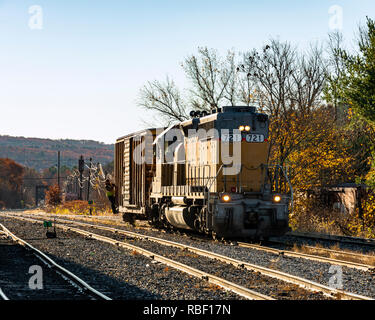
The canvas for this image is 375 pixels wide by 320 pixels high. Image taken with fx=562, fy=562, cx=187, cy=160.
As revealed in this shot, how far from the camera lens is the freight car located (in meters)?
15.2

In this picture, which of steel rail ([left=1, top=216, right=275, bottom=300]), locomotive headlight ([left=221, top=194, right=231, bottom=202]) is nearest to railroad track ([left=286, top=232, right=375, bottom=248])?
locomotive headlight ([left=221, top=194, right=231, bottom=202])

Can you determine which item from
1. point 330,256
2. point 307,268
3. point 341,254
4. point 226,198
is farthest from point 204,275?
point 226,198

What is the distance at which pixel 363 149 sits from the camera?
2819 centimetres

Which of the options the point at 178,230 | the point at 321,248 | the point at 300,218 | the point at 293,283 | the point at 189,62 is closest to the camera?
the point at 293,283

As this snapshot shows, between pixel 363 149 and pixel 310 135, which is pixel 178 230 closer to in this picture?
pixel 310 135

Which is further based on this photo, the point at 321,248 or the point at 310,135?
the point at 310,135

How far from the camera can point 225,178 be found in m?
15.7

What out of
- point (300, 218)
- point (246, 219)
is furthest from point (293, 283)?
point (300, 218)

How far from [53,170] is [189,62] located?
127m

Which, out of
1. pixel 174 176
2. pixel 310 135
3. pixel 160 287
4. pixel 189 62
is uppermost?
pixel 189 62

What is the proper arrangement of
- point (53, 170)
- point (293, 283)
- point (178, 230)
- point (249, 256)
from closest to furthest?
point (293, 283)
point (249, 256)
point (178, 230)
point (53, 170)

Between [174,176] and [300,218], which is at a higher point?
[174,176]

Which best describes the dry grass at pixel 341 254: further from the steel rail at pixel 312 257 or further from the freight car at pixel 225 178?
the freight car at pixel 225 178

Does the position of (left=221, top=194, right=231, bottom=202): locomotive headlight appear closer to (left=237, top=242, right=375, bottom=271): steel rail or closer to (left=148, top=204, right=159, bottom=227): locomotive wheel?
(left=237, top=242, right=375, bottom=271): steel rail
